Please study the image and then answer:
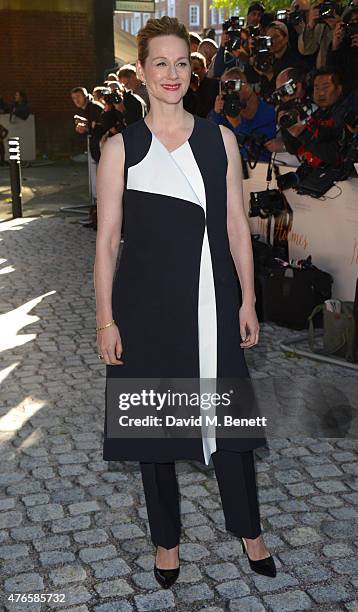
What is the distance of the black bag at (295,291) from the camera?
22.9ft

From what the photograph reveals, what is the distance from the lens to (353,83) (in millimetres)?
7094

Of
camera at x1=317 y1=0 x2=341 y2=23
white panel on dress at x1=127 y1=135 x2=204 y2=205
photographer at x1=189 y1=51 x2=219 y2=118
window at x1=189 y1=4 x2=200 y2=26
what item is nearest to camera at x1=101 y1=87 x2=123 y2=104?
photographer at x1=189 y1=51 x2=219 y2=118

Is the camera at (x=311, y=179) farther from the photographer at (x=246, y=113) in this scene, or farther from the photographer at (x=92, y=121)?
the photographer at (x=92, y=121)

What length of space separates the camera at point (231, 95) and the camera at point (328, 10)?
1.02m

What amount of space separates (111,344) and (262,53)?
576 cm

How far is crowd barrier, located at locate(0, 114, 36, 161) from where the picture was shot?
2283 centimetres

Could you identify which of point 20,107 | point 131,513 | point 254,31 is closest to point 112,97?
point 254,31

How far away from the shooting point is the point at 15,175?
1295 cm

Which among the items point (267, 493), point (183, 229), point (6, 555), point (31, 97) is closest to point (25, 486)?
point (6, 555)

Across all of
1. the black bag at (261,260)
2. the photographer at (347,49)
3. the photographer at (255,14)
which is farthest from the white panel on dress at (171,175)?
the photographer at (255,14)

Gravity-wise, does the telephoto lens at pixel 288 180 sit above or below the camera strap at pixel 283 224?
above

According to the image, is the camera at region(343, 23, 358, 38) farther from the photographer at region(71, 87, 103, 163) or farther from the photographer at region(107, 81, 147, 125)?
the photographer at region(71, 87, 103, 163)

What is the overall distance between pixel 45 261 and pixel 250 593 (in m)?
7.20

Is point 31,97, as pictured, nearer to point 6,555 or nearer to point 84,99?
point 84,99
